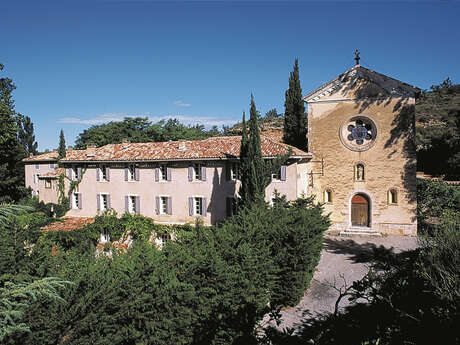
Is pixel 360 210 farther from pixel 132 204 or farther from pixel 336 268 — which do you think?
pixel 132 204

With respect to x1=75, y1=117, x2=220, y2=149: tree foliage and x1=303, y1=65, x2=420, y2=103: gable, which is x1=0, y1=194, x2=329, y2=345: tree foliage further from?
x1=75, y1=117, x2=220, y2=149: tree foliage

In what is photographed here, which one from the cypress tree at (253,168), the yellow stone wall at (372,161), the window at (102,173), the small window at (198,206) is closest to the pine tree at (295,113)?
the yellow stone wall at (372,161)

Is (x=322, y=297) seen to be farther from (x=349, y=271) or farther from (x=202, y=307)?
(x=202, y=307)

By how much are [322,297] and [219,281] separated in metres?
7.34

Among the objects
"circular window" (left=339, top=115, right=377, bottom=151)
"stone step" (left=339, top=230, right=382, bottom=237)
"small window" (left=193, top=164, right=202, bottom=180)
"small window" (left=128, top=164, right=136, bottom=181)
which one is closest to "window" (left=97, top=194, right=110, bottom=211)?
"small window" (left=128, top=164, right=136, bottom=181)

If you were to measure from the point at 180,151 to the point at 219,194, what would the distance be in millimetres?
4495

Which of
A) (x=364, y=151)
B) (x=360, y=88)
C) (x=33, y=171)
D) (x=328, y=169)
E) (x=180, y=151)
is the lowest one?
(x=328, y=169)

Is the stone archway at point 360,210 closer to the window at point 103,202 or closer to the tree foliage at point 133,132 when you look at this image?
the window at point 103,202

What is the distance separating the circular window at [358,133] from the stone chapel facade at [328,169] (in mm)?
66

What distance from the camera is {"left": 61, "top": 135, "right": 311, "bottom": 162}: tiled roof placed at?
21.2 metres

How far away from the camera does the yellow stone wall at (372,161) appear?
21.6 m

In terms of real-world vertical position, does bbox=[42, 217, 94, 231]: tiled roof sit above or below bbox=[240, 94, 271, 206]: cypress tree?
below

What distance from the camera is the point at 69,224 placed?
23531 mm

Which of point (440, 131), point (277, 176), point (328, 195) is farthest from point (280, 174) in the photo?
point (440, 131)
